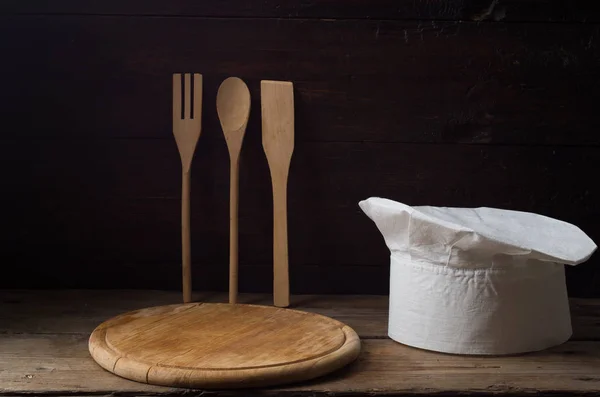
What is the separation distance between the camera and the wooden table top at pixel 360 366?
2.53ft

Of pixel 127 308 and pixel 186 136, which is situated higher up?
pixel 186 136

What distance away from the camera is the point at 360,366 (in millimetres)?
850

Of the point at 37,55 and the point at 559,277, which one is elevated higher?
the point at 37,55

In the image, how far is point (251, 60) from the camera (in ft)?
3.86

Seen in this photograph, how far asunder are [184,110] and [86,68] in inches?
6.6

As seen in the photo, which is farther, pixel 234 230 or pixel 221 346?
pixel 234 230

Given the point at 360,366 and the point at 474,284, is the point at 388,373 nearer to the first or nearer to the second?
the point at 360,366

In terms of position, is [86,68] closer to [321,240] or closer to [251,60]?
[251,60]

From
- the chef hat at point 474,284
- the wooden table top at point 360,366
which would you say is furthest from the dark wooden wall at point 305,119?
the chef hat at point 474,284

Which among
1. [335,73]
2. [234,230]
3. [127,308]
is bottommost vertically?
[127,308]

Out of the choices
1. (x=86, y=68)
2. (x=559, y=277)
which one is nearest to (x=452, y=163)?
(x=559, y=277)

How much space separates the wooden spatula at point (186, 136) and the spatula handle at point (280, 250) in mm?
128

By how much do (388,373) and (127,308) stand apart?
430mm

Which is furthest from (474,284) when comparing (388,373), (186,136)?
(186,136)
